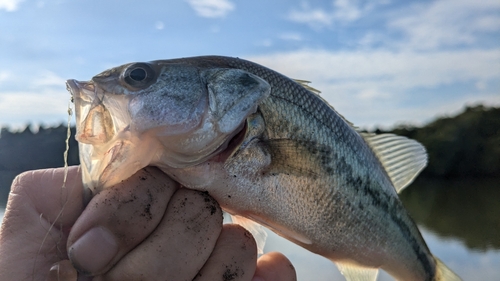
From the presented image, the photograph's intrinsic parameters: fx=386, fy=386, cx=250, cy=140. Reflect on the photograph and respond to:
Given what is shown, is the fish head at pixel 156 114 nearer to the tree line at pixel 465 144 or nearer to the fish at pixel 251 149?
the fish at pixel 251 149

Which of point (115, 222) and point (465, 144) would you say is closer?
point (115, 222)

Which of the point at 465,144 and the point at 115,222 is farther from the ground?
the point at 115,222

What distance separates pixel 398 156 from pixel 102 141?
2.29 meters

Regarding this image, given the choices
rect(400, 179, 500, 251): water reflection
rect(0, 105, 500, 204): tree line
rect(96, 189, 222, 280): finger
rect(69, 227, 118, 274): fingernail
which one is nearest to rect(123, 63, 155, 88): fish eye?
rect(96, 189, 222, 280): finger

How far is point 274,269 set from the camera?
7.38 ft

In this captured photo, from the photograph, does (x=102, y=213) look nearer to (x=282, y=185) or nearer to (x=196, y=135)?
(x=196, y=135)

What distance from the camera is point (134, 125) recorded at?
1.74 meters

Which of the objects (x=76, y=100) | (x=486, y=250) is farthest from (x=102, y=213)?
(x=486, y=250)

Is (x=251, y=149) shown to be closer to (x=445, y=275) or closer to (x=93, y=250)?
(x=93, y=250)

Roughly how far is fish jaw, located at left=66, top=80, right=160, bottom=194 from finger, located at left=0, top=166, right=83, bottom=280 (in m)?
0.13

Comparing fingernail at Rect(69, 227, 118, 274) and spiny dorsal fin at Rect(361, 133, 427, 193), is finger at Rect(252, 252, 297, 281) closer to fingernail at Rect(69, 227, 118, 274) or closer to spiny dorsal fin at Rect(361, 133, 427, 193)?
fingernail at Rect(69, 227, 118, 274)

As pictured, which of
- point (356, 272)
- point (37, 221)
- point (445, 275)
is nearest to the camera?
point (37, 221)

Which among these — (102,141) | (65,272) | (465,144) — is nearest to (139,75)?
(102,141)

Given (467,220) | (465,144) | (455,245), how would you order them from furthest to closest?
(465,144) < (467,220) < (455,245)
